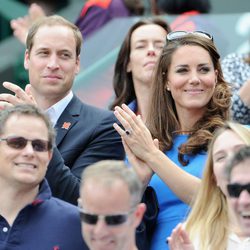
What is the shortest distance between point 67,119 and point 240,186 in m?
1.96

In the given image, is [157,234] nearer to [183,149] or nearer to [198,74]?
[183,149]

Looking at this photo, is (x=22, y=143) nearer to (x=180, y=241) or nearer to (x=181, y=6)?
(x=180, y=241)

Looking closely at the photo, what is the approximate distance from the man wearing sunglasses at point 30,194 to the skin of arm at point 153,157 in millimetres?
722

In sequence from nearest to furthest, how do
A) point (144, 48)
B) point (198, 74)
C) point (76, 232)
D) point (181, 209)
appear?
point (76, 232) < point (181, 209) < point (198, 74) < point (144, 48)

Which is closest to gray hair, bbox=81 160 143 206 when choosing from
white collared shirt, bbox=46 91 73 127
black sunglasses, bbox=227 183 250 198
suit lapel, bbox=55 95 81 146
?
black sunglasses, bbox=227 183 250 198

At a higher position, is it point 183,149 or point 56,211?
point 183,149

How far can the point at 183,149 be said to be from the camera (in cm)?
625

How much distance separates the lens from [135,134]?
20.1 ft

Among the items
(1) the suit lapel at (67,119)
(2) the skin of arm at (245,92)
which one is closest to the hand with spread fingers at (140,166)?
(1) the suit lapel at (67,119)

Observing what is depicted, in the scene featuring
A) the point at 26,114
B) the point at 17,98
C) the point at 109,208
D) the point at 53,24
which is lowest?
the point at 109,208

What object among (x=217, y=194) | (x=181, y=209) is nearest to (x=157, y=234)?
(x=181, y=209)

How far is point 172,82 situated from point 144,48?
1152mm

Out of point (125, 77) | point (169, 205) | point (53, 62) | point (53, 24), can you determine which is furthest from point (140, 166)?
point (125, 77)

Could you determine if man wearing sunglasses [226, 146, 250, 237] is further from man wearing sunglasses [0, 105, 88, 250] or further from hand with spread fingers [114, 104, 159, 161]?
hand with spread fingers [114, 104, 159, 161]
